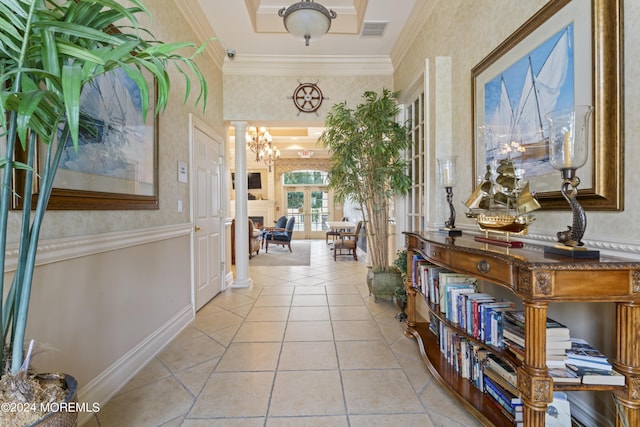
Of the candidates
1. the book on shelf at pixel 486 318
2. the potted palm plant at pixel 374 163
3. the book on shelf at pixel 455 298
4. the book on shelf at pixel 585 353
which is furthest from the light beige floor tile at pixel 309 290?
the book on shelf at pixel 585 353

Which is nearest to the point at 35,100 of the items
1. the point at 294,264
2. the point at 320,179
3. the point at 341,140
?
the point at 341,140

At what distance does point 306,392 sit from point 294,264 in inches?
160

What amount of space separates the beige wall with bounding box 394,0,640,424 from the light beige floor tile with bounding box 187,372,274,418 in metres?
1.67

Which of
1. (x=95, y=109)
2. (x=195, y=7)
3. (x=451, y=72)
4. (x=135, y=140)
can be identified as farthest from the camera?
(x=195, y=7)

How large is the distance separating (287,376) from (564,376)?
4.99 feet

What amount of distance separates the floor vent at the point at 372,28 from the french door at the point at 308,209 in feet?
23.1

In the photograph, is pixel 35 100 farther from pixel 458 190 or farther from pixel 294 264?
pixel 294 264

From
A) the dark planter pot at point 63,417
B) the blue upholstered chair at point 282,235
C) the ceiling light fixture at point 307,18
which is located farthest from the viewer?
the blue upholstered chair at point 282,235

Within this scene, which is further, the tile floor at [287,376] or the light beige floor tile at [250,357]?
the light beige floor tile at [250,357]

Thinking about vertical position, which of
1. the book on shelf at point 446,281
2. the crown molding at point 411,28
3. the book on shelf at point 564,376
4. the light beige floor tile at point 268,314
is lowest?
the light beige floor tile at point 268,314

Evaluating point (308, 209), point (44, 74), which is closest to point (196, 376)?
point (44, 74)

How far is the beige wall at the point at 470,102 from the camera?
1.12 m

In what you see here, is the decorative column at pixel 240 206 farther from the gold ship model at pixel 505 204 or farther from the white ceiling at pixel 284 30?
the gold ship model at pixel 505 204

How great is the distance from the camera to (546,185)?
150 centimetres
